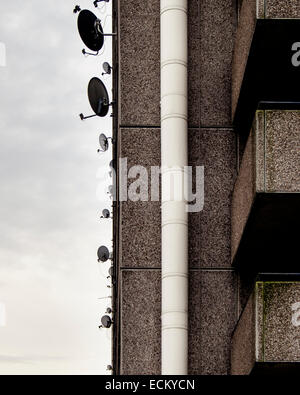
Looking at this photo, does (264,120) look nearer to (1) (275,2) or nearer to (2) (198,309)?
(1) (275,2)

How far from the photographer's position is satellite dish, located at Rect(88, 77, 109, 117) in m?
17.8

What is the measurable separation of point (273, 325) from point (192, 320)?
2253 mm

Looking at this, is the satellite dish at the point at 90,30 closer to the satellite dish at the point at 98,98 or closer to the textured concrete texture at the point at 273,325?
the satellite dish at the point at 98,98

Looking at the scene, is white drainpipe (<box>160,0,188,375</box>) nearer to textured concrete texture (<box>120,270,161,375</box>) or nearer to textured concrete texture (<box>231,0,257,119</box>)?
textured concrete texture (<box>120,270,161,375</box>)

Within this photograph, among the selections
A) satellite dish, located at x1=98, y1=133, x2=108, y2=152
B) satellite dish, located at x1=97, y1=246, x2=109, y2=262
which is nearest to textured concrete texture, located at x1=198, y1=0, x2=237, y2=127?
satellite dish, located at x1=98, y1=133, x2=108, y2=152

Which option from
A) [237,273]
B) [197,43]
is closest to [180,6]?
[197,43]

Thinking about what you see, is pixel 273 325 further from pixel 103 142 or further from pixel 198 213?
pixel 103 142

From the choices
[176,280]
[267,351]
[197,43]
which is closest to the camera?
[267,351]

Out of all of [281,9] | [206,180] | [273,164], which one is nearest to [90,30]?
[206,180]

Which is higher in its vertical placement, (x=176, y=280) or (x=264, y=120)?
(x=264, y=120)

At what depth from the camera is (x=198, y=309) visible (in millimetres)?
15477

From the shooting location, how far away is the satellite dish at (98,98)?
17.8m

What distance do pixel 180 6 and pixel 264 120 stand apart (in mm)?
2996

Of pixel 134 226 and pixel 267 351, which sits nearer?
pixel 267 351
